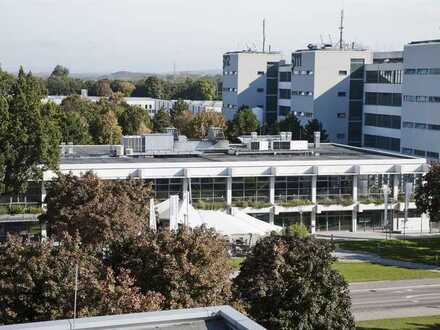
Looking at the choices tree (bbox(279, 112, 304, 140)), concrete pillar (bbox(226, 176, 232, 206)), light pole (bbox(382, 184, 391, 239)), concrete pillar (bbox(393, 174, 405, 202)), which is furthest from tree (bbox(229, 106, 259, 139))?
concrete pillar (bbox(226, 176, 232, 206))

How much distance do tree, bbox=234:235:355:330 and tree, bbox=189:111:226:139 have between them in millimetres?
78256

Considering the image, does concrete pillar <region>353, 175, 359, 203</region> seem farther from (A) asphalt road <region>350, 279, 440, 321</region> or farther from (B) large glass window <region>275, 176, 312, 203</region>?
(A) asphalt road <region>350, 279, 440, 321</region>

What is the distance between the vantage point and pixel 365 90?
98.2 meters

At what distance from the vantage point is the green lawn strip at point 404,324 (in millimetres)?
35844

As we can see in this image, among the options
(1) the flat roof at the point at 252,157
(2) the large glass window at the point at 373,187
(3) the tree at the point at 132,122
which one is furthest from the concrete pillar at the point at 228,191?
(3) the tree at the point at 132,122

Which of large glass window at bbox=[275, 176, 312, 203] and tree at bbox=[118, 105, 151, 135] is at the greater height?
tree at bbox=[118, 105, 151, 135]

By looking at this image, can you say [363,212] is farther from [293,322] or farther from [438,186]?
[293,322]

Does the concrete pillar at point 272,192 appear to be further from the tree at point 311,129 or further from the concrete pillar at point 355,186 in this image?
the tree at point 311,129

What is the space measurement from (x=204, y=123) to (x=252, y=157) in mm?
39547

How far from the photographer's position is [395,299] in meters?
42.2

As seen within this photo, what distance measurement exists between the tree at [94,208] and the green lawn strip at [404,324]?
1180 centimetres

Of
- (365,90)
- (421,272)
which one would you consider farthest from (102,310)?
(365,90)

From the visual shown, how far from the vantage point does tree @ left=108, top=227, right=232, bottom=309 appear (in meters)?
25.9

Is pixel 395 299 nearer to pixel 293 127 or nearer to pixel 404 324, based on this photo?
pixel 404 324
